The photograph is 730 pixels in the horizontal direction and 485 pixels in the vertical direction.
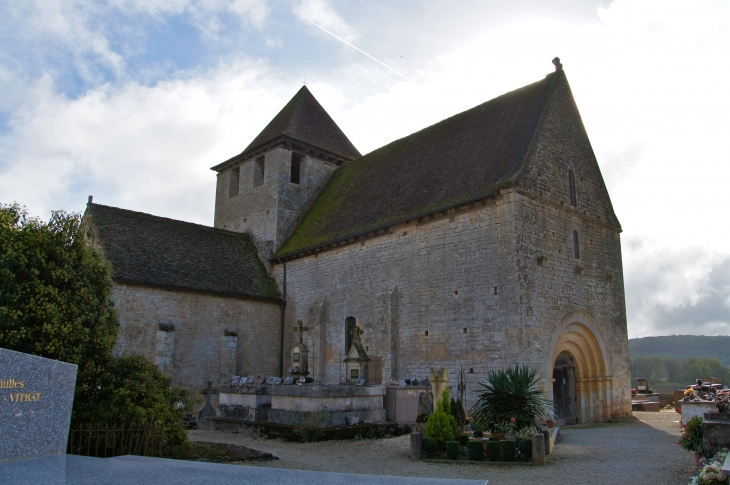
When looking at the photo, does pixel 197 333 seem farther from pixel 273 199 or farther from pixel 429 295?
pixel 429 295

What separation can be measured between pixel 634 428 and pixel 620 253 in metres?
6.87

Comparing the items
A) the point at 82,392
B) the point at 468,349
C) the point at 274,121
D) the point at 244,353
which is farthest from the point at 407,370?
the point at 274,121

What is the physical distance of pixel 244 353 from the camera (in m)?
22.8

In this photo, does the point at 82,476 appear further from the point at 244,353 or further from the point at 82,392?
the point at 244,353

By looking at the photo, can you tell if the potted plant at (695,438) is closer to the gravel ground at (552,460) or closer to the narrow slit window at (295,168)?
the gravel ground at (552,460)

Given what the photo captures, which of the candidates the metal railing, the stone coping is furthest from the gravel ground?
the metal railing

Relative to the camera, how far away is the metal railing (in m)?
9.09

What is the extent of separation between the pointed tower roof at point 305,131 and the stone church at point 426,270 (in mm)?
2257

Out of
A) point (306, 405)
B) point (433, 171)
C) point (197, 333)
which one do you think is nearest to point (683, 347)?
point (433, 171)

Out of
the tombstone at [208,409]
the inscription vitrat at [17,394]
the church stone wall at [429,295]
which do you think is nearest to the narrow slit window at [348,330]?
the church stone wall at [429,295]

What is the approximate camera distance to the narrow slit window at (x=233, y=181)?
30.2 metres

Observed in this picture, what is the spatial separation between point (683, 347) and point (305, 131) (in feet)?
253

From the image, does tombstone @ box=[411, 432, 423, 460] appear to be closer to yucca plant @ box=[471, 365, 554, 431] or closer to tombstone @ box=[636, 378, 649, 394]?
yucca plant @ box=[471, 365, 554, 431]

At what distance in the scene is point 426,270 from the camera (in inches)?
719
